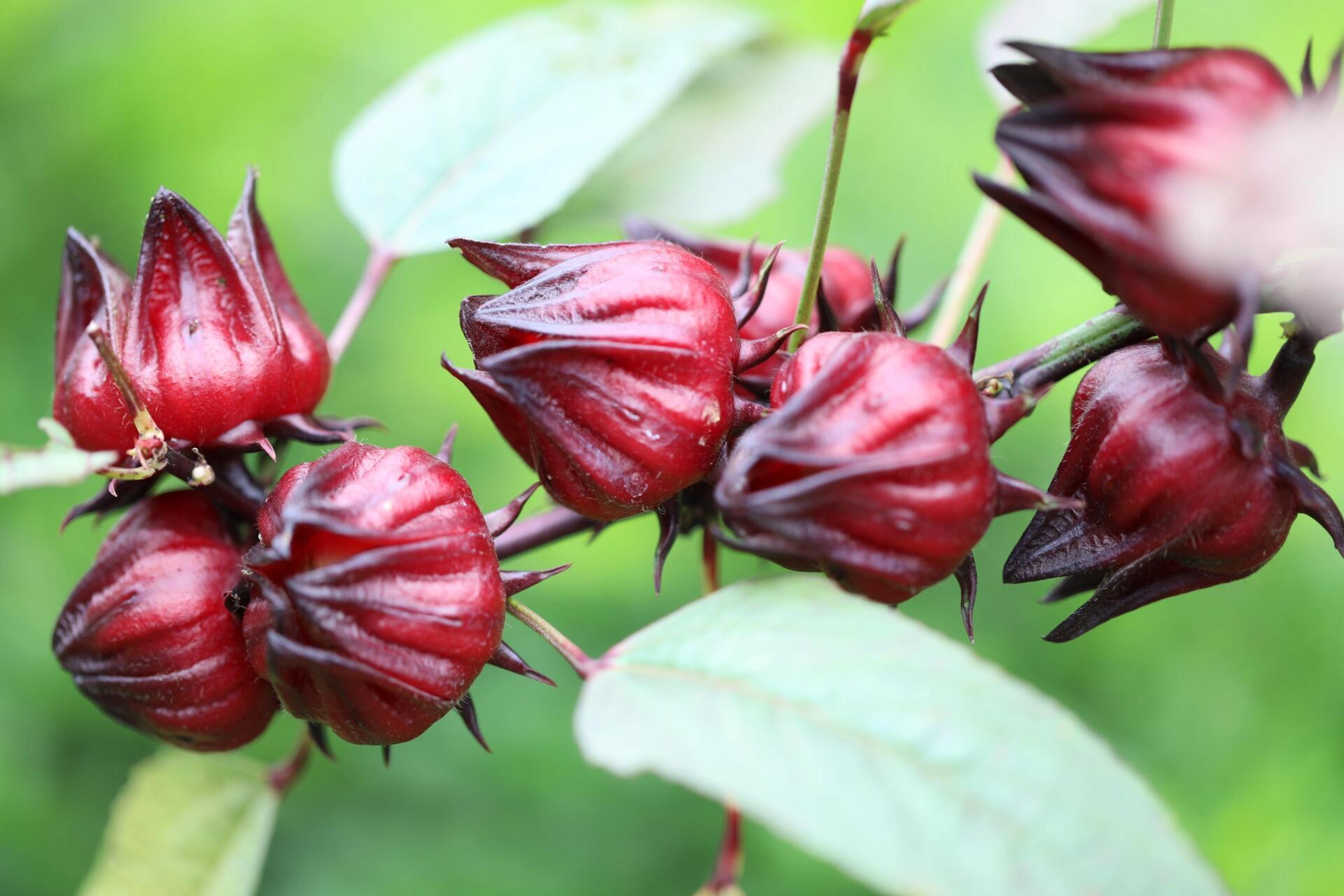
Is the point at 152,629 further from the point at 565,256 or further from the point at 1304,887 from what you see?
the point at 1304,887

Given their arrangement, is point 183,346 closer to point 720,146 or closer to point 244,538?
point 244,538

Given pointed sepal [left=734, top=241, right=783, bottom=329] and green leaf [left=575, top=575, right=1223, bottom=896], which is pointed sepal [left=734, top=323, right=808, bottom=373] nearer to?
pointed sepal [left=734, top=241, right=783, bottom=329]

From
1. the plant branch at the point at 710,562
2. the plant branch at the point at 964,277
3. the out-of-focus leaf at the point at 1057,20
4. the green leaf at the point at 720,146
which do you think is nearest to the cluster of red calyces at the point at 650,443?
the plant branch at the point at 710,562

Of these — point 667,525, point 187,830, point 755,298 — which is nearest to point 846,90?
point 755,298

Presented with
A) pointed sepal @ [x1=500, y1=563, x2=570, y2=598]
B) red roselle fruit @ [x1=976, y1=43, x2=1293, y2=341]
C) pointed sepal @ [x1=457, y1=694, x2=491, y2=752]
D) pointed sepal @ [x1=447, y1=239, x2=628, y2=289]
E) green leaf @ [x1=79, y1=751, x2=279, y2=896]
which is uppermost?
red roselle fruit @ [x1=976, y1=43, x2=1293, y2=341]

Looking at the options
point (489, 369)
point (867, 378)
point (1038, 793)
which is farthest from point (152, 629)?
point (1038, 793)

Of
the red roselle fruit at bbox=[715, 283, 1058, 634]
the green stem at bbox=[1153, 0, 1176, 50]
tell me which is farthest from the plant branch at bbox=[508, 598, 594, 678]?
the green stem at bbox=[1153, 0, 1176, 50]
